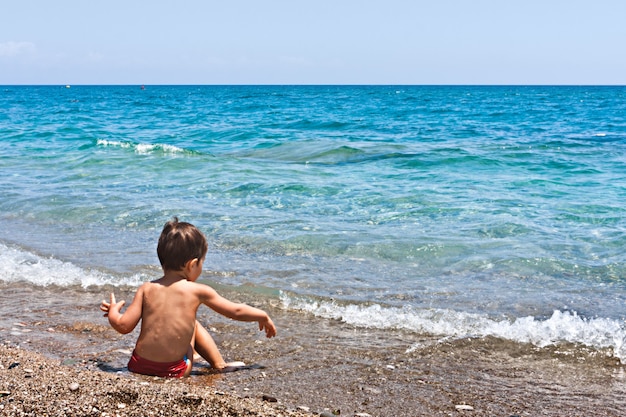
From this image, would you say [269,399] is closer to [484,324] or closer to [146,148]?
[484,324]

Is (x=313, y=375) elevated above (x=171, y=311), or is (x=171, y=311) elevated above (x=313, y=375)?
(x=171, y=311)

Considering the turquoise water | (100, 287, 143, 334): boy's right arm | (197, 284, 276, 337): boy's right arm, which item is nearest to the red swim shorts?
(100, 287, 143, 334): boy's right arm

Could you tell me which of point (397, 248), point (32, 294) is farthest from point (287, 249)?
point (32, 294)

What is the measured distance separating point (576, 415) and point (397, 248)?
4062mm

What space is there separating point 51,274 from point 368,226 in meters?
3.94

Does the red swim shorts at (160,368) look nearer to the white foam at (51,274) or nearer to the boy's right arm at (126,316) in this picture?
the boy's right arm at (126,316)

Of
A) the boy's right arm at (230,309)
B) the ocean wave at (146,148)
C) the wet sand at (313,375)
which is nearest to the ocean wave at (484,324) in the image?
the wet sand at (313,375)

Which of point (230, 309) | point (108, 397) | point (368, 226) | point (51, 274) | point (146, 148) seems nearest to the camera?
point (108, 397)

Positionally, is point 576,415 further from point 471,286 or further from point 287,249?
point 287,249

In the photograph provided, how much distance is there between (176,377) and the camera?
3914 mm

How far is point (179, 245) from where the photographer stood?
3.84m

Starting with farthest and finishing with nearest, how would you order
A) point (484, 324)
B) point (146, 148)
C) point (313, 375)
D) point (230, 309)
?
point (146, 148)
point (484, 324)
point (313, 375)
point (230, 309)

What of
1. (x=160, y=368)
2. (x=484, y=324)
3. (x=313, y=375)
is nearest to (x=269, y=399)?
(x=313, y=375)

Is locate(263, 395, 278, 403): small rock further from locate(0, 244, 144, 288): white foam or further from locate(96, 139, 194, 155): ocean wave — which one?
locate(96, 139, 194, 155): ocean wave
